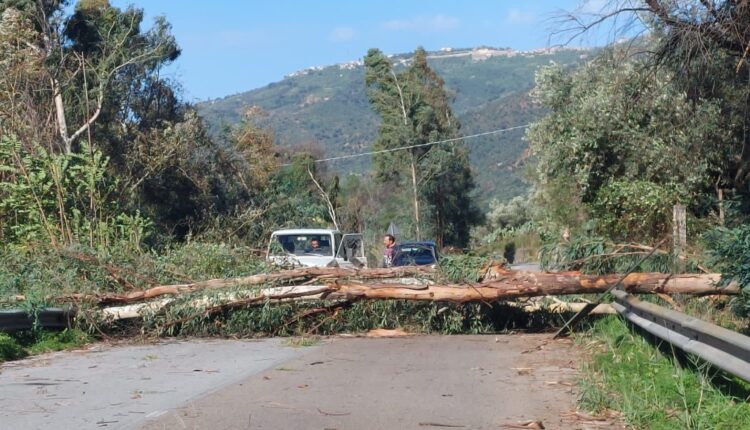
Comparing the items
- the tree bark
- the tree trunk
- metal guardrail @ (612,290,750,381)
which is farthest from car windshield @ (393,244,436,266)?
the tree trunk

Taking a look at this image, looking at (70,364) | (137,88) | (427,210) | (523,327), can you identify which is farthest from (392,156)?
(70,364)

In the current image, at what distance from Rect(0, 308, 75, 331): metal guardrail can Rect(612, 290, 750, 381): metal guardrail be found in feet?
27.2

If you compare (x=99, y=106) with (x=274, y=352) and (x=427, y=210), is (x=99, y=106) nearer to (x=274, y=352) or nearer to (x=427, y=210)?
(x=274, y=352)

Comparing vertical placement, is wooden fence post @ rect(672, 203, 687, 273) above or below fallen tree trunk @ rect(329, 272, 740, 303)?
above

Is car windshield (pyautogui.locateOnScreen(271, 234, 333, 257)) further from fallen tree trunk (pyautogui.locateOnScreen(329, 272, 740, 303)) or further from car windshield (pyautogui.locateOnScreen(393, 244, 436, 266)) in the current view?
fallen tree trunk (pyautogui.locateOnScreen(329, 272, 740, 303))

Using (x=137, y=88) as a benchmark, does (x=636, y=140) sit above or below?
below

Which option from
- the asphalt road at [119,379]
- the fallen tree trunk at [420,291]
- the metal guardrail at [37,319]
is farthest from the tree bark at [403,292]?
the asphalt road at [119,379]

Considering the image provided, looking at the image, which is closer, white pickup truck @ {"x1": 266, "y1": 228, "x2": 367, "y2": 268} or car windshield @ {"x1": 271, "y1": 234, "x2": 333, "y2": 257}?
white pickup truck @ {"x1": 266, "y1": 228, "x2": 367, "y2": 268}

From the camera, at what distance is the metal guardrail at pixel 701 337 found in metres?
6.75

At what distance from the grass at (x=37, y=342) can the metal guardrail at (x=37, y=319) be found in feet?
0.39

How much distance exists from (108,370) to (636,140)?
1647 cm

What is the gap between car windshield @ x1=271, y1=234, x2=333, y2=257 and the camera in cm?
2288

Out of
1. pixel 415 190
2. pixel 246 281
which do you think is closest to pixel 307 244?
pixel 246 281

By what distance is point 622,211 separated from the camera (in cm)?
2603
